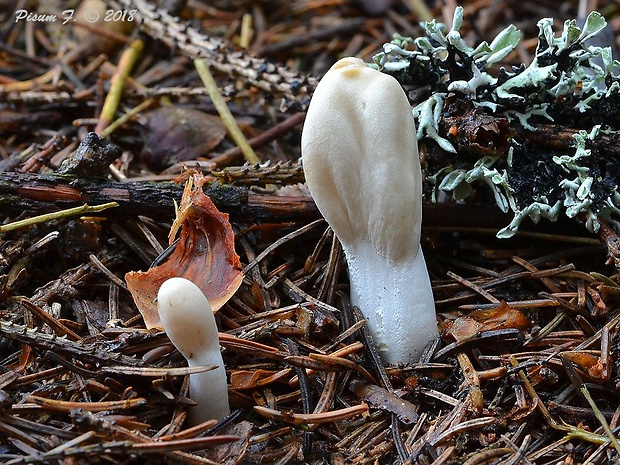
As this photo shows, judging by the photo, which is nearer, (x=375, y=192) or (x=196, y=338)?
(x=196, y=338)

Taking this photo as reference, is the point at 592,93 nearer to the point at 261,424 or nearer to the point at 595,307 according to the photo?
the point at 595,307

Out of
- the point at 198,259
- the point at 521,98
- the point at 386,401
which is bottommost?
the point at 386,401

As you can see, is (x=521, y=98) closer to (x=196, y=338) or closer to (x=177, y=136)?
(x=196, y=338)

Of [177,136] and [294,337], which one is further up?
[177,136]

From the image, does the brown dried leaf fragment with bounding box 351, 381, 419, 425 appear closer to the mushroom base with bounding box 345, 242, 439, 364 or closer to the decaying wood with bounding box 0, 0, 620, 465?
the decaying wood with bounding box 0, 0, 620, 465

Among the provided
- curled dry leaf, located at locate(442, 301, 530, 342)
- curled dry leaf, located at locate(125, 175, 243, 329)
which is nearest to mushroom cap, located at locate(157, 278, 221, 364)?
curled dry leaf, located at locate(125, 175, 243, 329)

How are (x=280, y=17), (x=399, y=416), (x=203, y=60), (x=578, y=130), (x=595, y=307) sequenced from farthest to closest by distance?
(x=280, y=17)
(x=203, y=60)
(x=578, y=130)
(x=595, y=307)
(x=399, y=416)

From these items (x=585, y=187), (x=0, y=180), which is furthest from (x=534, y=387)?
(x=0, y=180)

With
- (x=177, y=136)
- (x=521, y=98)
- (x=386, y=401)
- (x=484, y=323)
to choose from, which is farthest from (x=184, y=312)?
(x=177, y=136)
